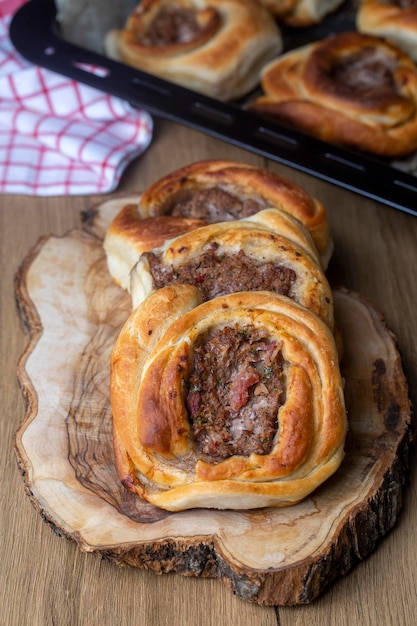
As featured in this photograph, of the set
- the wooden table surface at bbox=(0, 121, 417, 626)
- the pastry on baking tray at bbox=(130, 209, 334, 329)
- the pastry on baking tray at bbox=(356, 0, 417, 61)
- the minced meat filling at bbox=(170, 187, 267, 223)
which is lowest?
the wooden table surface at bbox=(0, 121, 417, 626)

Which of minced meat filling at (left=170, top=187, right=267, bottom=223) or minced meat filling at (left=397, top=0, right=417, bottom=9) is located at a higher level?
minced meat filling at (left=397, top=0, right=417, bottom=9)

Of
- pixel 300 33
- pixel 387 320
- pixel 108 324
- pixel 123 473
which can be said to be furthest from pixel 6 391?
pixel 300 33

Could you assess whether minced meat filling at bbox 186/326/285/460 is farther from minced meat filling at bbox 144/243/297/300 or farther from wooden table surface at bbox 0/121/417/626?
wooden table surface at bbox 0/121/417/626

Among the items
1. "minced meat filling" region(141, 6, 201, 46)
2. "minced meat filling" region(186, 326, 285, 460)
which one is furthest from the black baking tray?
"minced meat filling" region(186, 326, 285, 460)

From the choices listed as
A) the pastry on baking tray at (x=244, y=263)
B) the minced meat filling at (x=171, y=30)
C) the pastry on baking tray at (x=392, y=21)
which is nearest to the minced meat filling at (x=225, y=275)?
the pastry on baking tray at (x=244, y=263)

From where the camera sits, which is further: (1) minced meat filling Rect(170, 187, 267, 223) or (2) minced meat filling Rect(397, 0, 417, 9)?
(2) minced meat filling Rect(397, 0, 417, 9)

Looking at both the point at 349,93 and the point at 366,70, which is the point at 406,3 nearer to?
the point at 366,70

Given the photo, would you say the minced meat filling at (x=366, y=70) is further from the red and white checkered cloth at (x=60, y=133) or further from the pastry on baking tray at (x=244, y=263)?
the pastry on baking tray at (x=244, y=263)
